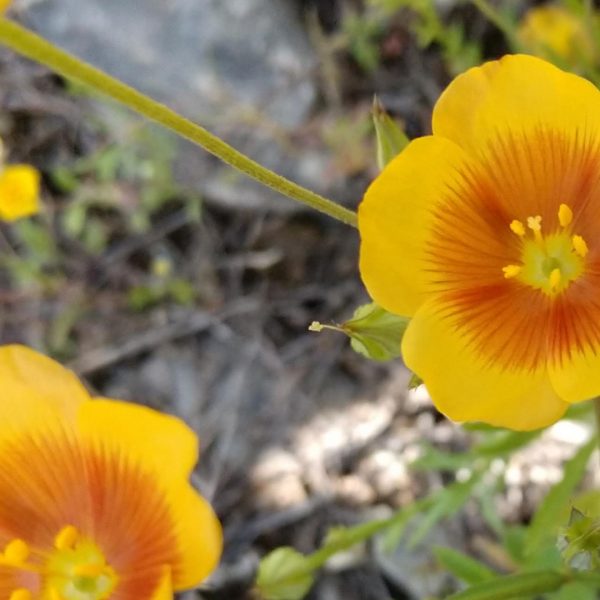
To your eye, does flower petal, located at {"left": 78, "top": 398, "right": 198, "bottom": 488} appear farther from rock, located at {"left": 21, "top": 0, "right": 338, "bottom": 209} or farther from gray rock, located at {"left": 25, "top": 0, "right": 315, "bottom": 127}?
gray rock, located at {"left": 25, "top": 0, "right": 315, "bottom": 127}

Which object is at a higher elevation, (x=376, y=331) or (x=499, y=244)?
(x=499, y=244)

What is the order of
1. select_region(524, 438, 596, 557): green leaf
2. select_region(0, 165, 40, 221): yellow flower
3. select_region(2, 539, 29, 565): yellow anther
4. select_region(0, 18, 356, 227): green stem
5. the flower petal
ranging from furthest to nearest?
select_region(0, 165, 40, 221): yellow flower < select_region(524, 438, 596, 557): green leaf < select_region(2, 539, 29, 565): yellow anther < the flower petal < select_region(0, 18, 356, 227): green stem

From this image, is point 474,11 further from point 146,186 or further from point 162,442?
point 162,442

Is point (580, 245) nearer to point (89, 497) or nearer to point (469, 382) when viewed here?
point (469, 382)

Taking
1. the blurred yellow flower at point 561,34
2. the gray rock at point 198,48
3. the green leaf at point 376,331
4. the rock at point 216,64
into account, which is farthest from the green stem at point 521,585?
the gray rock at point 198,48

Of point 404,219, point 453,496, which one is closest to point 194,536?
point 404,219

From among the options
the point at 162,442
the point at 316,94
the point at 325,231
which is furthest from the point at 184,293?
the point at 162,442

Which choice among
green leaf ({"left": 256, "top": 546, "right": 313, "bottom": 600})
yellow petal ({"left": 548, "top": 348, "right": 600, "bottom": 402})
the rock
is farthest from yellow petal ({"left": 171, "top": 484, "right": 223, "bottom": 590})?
the rock
